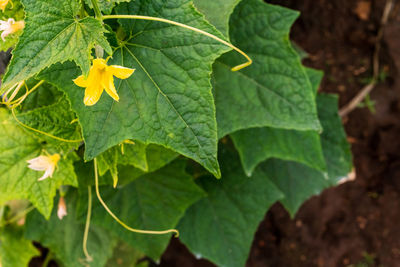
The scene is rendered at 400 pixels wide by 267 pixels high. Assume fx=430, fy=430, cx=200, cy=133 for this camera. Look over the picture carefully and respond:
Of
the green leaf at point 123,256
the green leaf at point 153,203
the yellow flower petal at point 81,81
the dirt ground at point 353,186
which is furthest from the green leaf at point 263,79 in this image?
the dirt ground at point 353,186

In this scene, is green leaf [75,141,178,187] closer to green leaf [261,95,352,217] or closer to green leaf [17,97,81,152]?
green leaf [17,97,81,152]

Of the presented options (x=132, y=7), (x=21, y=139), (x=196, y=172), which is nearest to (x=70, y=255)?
(x=196, y=172)

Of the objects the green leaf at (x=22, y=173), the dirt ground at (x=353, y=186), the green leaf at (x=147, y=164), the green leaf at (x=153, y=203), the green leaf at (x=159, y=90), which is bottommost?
the dirt ground at (x=353, y=186)

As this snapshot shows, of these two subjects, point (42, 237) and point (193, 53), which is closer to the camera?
point (193, 53)

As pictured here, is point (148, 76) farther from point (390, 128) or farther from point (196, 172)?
point (390, 128)

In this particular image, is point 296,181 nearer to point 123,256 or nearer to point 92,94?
point 123,256

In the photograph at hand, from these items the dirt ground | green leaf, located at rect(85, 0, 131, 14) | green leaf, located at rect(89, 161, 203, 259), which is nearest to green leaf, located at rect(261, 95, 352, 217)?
green leaf, located at rect(89, 161, 203, 259)

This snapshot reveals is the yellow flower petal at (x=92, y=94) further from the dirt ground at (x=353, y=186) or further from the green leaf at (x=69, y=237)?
the dirt ground at (x=353, y=186)
